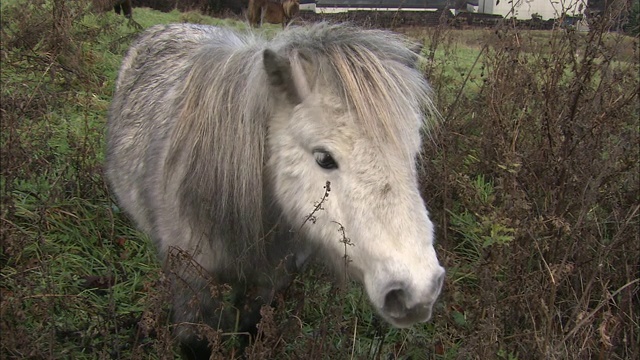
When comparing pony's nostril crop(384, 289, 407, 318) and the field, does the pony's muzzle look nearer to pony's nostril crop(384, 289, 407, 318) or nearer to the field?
pony's nostril crop(384, 289, 407, 318)

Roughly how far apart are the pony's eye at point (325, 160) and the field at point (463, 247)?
1.99 ft

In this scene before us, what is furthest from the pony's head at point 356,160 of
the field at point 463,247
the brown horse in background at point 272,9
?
the brown horse in background at point 272,9

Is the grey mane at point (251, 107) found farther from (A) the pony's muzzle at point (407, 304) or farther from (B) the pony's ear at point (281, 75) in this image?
(A) the pony's muzzle at point (407, 304)

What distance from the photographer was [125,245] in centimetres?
358

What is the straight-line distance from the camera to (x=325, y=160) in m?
1.91

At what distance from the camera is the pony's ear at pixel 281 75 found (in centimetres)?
194

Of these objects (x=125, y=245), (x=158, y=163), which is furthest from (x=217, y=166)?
(x=125, y=245)

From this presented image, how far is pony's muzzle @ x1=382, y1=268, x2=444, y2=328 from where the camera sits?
167cm

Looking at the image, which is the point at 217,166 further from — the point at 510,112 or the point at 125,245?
the point at 510,112

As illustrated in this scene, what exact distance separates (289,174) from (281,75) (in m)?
0.35

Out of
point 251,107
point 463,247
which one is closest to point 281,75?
point 251,107

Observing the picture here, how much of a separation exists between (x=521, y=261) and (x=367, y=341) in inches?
36.3

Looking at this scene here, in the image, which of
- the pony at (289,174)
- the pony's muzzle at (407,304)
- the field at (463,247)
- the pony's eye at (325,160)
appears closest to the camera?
the pony's muzzle at (407,304)

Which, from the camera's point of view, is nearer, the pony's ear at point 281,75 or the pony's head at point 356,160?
the pony's head at point 356,160
